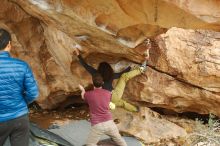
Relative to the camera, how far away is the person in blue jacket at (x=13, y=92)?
13.7 ft

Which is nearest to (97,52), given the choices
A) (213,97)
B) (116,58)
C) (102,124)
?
(116,58)

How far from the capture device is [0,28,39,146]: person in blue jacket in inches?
165

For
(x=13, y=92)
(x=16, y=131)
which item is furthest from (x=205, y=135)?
(x=13, y=92)

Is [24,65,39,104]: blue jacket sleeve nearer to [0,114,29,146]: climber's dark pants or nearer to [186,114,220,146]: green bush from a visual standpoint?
[0,114,29,146]: climber's dark pants

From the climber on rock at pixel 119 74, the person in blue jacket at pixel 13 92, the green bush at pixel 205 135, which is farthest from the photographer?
the green bush at pixel 205 135

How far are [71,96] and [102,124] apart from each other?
77.4 inches

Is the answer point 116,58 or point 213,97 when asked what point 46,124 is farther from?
point 213,97

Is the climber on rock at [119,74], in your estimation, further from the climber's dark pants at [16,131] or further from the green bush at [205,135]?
the climber's dark pants at [16,131]

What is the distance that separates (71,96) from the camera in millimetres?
7488

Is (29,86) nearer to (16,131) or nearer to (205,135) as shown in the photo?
(16,131)

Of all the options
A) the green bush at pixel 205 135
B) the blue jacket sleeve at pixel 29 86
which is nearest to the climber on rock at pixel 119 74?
the green bush at pixel 205 135

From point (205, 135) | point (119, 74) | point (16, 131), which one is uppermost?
point (119, 74)

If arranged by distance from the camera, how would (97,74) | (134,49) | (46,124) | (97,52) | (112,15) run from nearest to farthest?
(112,15)
(97,74)
(134,49)
(97,52)
(46,124)

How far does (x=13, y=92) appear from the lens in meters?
4.23
